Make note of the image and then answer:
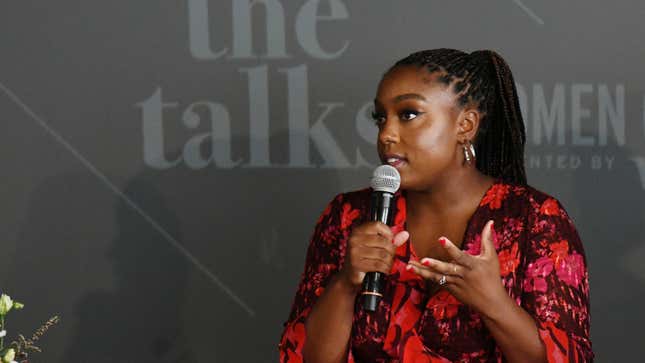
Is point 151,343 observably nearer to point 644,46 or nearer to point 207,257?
point 207,257

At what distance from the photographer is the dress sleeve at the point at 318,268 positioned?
72.5 inches

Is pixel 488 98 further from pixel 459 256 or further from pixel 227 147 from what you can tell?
pixel 227 147

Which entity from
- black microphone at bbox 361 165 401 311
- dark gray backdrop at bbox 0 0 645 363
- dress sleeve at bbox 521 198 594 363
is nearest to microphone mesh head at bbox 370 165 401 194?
black microphone at bbox 361 165 401 311

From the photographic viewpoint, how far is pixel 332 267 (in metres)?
1.88

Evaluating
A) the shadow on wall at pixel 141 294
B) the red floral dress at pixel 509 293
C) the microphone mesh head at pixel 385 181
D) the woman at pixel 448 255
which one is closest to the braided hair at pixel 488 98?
the woman at pixel 448 255

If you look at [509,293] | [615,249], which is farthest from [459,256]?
[615,249]

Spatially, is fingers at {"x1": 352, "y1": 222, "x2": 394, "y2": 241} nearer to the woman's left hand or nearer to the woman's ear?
the woman's left hand

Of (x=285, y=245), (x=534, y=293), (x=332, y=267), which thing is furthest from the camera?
(x=285, y=245)

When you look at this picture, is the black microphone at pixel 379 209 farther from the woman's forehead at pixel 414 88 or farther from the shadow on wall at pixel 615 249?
the shadow on wall at pixel 615 249

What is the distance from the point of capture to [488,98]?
72.7 inches

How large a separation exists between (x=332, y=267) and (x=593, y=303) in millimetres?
1026

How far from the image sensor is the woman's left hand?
4.92 ft

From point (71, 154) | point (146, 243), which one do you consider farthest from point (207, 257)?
point (71, 154)

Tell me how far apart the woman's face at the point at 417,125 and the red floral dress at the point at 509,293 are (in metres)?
0.16
